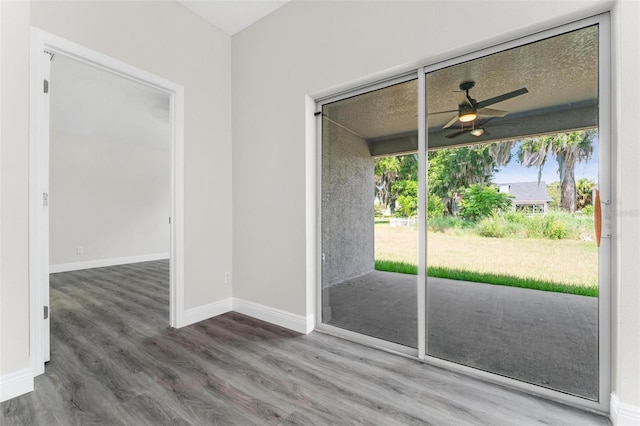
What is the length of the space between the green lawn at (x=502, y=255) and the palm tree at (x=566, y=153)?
0.26m

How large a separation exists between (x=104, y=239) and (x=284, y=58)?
5.73 metres

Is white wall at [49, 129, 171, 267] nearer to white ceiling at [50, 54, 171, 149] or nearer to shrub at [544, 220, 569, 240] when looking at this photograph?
white ceiling at [50, 54, 171, 149]

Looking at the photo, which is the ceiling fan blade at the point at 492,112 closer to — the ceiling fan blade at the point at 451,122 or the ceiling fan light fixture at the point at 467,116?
the ceiling fan light fixture at the point at 467,116

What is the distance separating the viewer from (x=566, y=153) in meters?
1.60

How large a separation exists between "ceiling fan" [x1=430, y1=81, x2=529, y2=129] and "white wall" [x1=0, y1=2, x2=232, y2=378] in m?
2.26

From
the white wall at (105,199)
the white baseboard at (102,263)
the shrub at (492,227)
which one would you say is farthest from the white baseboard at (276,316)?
the white wall at (105,199)

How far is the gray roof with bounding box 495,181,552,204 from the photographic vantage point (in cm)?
167

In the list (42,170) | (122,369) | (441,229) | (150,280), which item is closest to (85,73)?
(42,170)

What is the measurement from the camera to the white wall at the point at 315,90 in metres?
1.36

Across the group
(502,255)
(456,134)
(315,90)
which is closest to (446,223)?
(502,255)

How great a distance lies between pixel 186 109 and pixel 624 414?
Result: 367 cm

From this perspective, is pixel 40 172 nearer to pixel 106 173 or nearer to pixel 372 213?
pixel 372 213

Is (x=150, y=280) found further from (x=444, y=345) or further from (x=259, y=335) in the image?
(x=444, y=345)

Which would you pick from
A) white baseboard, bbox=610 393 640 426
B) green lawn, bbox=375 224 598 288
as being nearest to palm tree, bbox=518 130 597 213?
green lawn, bbox=375 224 598 288
